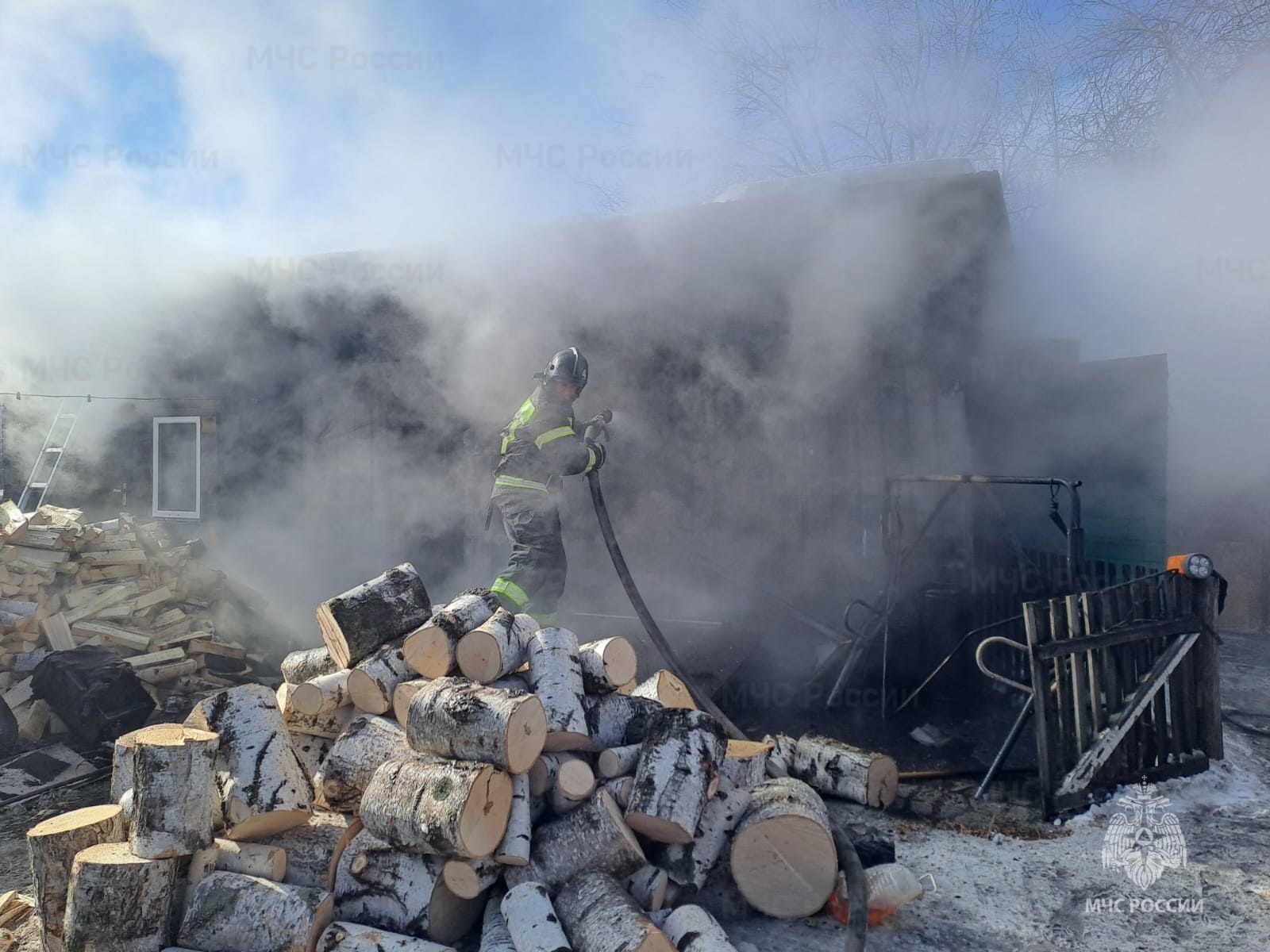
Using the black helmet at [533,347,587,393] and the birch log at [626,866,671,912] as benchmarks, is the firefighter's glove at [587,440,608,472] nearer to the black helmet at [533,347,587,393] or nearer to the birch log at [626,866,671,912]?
the black helmet at [533,347,587,393]

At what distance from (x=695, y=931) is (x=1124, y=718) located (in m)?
2.43

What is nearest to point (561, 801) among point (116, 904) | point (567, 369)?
point (116, 904)

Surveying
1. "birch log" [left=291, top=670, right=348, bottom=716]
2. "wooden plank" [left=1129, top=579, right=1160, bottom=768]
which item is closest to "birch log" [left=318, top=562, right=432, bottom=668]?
"birch log" [left=291, top=670, right=348, bottom=716]

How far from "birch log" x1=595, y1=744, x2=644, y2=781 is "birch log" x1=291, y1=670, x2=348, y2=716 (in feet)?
4.06

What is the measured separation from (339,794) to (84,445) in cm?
734

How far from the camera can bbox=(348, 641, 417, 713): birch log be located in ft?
10.3

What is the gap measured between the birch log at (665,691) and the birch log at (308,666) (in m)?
1.53

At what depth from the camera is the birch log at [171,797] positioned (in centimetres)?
230

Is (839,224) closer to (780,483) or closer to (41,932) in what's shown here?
(780,483)

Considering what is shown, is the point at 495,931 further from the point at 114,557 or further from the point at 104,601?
the point at 114,557

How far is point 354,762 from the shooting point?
115 inches

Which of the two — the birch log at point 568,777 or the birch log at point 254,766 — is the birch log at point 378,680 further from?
the birch log at point 568,777

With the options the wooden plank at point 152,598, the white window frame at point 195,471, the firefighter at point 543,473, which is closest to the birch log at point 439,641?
the firefighter at point 543,473

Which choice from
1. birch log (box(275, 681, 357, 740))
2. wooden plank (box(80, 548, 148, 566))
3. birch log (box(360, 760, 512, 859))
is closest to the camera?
birch log (box(360, 760, 512, 859))
